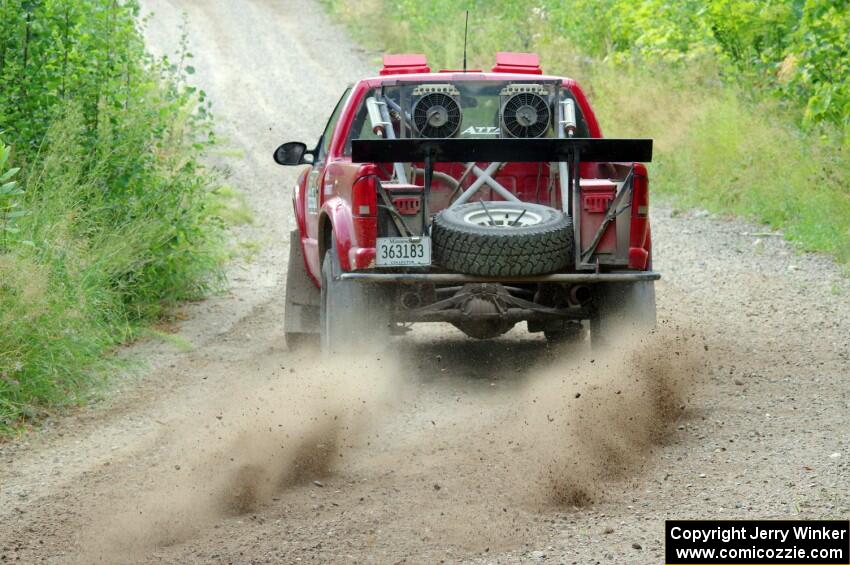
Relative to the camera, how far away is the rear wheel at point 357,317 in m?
7.37

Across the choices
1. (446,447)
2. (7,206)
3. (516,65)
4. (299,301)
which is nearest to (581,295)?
(446,447)

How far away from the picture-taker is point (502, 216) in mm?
7266

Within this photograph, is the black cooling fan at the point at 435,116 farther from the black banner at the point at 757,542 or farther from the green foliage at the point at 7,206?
the black banner at the point at 757,542

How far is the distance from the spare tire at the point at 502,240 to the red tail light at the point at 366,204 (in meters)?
0.35

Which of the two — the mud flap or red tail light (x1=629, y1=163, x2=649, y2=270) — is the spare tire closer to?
red tail light (x1=629, y1=163, x2=649, y2=270)

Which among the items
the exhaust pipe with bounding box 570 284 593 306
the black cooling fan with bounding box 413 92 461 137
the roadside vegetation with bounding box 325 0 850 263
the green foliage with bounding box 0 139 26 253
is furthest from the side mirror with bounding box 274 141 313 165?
the roadside vegetation with bounding box 325 0 850 263

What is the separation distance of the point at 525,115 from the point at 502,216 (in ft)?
3.86

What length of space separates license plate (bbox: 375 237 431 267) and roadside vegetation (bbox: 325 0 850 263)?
5.96 m

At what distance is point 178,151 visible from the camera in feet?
41.7

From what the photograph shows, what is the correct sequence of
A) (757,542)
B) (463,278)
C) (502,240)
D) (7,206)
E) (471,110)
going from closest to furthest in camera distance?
(757,542)
(502,240)
(463,278)
(7,206)
(471,110)

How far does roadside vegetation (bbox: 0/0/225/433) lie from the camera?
7.70 metres

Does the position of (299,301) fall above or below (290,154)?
below

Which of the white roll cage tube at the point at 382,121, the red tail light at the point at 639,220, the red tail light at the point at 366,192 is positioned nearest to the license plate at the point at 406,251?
the red tail light at the point at 366,192

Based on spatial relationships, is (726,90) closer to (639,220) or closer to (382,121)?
(382,121)
